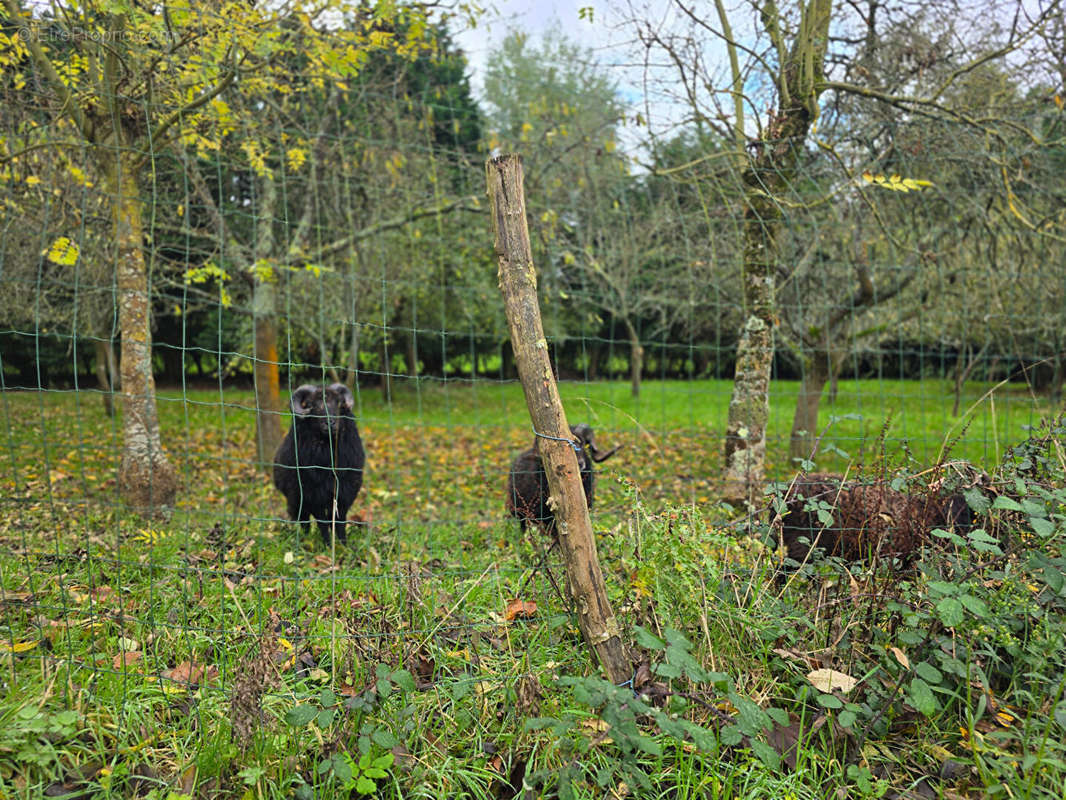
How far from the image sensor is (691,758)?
2.30 meters

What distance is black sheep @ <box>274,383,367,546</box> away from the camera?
514 cm

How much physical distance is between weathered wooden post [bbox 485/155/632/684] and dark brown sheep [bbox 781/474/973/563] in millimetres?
1231

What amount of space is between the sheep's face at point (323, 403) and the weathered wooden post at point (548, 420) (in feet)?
8.73

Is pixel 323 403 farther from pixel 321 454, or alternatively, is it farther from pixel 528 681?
pixel 528 681

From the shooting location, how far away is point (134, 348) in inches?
233

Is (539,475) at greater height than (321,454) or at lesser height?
lesser

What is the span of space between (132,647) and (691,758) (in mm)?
2430

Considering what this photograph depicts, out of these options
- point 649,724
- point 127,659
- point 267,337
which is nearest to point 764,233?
point 649,724

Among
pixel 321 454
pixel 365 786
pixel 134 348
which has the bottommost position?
pixel 365 786

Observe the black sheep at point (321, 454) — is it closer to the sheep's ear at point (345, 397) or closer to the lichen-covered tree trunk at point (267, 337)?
the sheep's ear at point (345, 397)

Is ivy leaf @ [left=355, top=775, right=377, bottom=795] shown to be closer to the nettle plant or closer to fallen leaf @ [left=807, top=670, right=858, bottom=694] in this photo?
the nettle plant

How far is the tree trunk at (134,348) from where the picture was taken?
223 inches

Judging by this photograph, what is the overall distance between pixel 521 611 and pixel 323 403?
2.57 m

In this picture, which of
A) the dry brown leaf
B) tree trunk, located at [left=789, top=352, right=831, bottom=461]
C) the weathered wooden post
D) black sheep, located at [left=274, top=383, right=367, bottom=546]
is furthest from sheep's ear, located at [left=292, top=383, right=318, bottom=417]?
tree trunk, located at [left=789, top=352, right=831, bottom=461]
